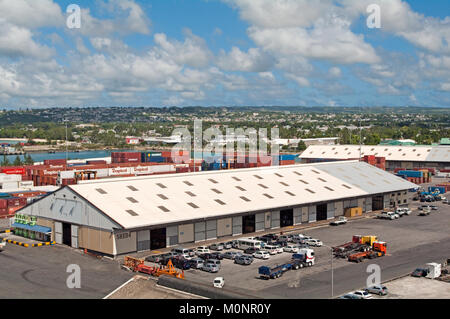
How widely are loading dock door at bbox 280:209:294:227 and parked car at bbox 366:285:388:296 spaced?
→ 28680 mm

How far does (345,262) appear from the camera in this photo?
A: 54031mm

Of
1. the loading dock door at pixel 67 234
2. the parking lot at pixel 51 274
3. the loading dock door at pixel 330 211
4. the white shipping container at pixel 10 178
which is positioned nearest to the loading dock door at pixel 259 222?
the loading dock door at pixel 330 211

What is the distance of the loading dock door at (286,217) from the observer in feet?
235

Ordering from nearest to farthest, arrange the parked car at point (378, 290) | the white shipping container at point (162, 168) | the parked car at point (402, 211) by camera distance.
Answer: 1. the parked car at point (378, 290)
2. the parked car at point (402, 211)
3. the white shipping container at point (162, 168)

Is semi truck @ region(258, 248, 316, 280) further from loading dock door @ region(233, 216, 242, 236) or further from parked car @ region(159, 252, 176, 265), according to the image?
loading dock door @ region(233, 216, 242, 236)

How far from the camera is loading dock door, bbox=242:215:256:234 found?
222ft

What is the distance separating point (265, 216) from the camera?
6950 centimetres

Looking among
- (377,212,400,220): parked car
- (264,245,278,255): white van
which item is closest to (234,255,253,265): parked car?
(264,245,278,255): white van

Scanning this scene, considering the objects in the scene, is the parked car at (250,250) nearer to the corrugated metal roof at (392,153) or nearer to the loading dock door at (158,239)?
the loading dock door at (158,239)

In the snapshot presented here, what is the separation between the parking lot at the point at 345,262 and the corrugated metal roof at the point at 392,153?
75.7 meters

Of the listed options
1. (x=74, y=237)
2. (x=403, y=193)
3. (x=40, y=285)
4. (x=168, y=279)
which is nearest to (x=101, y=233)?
(x=74, y=237)

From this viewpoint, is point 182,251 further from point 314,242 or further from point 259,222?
point 259,222

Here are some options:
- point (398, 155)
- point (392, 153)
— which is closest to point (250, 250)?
point (398, 155)
